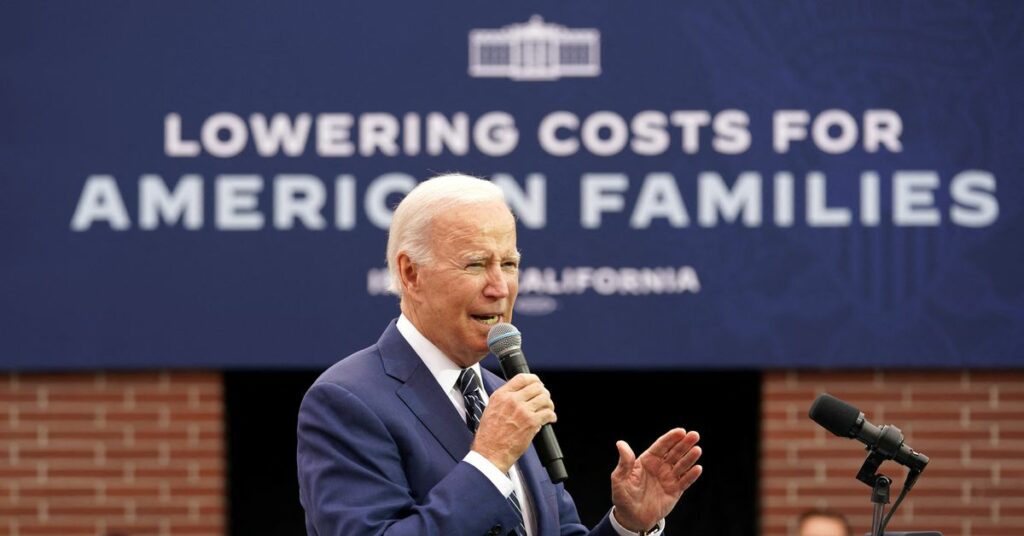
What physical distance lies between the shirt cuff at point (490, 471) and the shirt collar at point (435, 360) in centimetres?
29

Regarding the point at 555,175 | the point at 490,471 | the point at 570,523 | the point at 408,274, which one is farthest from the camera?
the point at 555,175

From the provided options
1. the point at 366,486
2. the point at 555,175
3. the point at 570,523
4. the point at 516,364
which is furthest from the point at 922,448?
the point at 366,486

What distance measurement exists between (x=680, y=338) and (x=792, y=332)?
0.53 meters

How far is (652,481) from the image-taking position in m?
3.34

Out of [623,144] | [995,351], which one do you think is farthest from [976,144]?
[623,144]

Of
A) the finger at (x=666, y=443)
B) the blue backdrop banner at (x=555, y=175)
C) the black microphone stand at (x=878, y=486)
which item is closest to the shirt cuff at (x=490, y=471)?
the finger at (x=666, y=443)

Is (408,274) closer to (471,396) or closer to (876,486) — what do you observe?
(471,396)

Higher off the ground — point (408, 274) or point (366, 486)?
point (408, 274)

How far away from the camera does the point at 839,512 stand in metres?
6.80

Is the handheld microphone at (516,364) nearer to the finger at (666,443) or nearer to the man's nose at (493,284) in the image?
the man's nose at (493,284)

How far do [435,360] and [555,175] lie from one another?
3885mm

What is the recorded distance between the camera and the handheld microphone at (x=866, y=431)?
3285 mm

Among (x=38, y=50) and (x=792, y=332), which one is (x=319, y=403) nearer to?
(x=792, y=332)

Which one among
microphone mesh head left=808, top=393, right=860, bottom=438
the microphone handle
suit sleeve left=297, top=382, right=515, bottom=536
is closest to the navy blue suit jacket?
suit sleeve left=297, top=382, right=515, bottom=536
